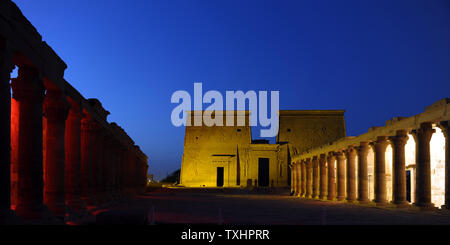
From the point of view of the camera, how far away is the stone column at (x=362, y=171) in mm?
23031

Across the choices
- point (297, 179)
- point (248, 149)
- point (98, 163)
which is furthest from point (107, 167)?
point (248, 149)

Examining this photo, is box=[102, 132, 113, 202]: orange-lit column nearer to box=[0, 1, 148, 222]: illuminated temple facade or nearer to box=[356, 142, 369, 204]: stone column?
box=[0, 1, 148, 222]: illuminated temple facade

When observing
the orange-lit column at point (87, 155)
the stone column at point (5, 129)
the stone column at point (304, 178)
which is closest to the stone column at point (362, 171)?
the orange-lit column at point (87, 155)

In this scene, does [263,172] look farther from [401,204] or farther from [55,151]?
[55,151]

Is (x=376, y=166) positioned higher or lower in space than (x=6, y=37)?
lower

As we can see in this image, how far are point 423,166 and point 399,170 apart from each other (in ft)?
8.32

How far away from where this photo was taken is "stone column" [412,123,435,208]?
16547 millimetres

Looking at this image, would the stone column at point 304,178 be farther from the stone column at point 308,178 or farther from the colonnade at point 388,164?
the colonnade at point 388,164

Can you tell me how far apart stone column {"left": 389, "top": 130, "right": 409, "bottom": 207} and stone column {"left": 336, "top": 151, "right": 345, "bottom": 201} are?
7.48 m

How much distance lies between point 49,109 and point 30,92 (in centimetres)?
215

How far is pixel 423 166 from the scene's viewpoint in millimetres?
16781
